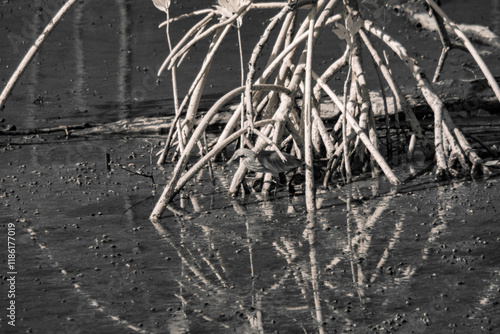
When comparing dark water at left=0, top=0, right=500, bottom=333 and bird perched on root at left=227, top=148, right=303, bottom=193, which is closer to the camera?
dark water at left=0, top=0, right=500, bottom=333

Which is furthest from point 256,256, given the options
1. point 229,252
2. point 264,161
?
point 264,161

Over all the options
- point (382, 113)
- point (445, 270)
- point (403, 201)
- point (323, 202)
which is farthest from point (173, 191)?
point (382, 113)

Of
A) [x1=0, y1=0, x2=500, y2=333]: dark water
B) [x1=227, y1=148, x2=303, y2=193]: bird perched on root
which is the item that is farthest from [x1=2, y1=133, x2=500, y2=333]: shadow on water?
[x1=227, y1=148, x2=303, y2=193]: bird perched on root

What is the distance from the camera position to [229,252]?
5.59 metres

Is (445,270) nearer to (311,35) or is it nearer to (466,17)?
(311,35)

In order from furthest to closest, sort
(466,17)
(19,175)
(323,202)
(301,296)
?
(466,17)
(19,175)
(323,202)
(301,296)

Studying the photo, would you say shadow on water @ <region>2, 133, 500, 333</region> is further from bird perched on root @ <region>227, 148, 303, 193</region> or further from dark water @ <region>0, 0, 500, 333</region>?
bird perched on root @ <region>227, 148, 303, 193</region>

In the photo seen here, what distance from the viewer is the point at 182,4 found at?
1511cm

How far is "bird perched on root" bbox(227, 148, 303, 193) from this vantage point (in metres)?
6.08

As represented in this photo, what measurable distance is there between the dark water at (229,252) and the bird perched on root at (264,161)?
35 cm

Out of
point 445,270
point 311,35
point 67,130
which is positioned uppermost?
point 311,35

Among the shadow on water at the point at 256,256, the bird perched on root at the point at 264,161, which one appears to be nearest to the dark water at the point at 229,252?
the shadow on water at the point at 256,256

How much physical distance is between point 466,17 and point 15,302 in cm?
1041

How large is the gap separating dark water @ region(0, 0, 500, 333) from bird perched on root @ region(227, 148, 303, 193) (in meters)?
0.35
